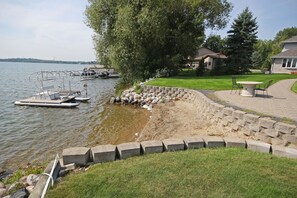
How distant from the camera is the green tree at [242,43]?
2461 centimetres

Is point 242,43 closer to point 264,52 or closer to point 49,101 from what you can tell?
point 49,101

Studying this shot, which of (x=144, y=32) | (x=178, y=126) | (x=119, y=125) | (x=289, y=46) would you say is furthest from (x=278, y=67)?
(x=119, y=125)

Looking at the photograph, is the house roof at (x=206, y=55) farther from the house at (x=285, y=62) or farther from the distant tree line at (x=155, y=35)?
the house at (x=285, y=62)

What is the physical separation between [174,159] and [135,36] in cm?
1559

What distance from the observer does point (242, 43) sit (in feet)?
82.3

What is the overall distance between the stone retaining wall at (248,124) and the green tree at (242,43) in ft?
58.0

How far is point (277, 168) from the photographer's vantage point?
3467 millimetres

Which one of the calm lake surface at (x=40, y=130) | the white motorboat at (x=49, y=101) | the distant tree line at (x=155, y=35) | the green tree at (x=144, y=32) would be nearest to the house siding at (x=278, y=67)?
the distant tree line at (x=155, y=35)

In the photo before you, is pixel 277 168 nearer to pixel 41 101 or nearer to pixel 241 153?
pixel 241 153

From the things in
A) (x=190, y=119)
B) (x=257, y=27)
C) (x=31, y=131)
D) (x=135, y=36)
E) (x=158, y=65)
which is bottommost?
(x=31, y=131)

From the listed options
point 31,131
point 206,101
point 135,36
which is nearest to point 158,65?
point 135,36

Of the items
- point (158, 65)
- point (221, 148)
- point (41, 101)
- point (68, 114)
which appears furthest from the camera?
point (158, 65)

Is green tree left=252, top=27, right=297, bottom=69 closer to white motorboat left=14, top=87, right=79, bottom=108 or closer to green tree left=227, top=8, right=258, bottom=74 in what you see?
green tree left=227, top=8, right=258, bottom=74

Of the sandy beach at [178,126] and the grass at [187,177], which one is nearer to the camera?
the grass at [187,177]
